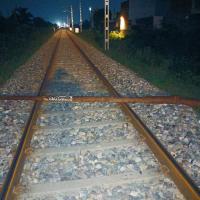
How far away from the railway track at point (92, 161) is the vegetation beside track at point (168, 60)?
4366mm

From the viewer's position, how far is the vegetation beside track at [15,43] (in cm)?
1708

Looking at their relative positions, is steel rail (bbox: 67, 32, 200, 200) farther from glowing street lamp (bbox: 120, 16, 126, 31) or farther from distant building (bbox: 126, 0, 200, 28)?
glowing street lamp (bbox: 120, 16, 126, 31)

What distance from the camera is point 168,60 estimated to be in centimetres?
1766

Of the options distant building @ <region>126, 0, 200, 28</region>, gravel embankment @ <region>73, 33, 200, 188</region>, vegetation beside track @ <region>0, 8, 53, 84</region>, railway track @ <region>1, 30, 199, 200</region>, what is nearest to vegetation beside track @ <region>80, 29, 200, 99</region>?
gravel embankment @ <region>73, 33, 200, 188</region>

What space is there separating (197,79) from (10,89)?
8.52 meters

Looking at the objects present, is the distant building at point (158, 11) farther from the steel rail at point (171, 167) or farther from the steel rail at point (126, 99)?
the steel rail at point (171, 167)

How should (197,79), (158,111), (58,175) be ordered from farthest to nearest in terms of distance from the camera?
(197,79)
(158,111)
(58,175)

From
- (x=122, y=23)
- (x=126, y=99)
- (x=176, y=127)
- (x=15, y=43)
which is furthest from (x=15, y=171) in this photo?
(x=122, y=23)

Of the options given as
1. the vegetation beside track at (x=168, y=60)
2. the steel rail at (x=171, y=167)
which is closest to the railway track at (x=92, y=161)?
the steel rail at (x=171, y=167)

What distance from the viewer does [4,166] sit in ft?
15.5

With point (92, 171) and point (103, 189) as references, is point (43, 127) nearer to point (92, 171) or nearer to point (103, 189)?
point (92, 171)

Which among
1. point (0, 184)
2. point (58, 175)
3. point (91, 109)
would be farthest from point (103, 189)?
point (91, 109)

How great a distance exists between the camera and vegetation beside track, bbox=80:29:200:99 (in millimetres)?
11449

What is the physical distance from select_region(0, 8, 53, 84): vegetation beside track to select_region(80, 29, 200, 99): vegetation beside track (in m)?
6.77
